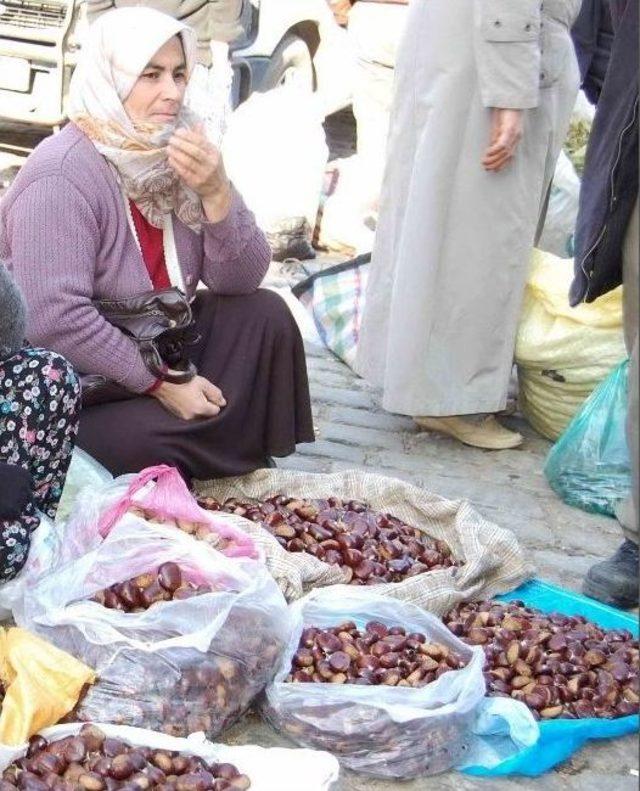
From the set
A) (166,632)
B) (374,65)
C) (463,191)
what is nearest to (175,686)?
(166,632)

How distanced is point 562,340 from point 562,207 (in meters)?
1.73

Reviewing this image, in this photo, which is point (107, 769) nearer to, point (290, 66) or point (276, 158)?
point (276, 158)

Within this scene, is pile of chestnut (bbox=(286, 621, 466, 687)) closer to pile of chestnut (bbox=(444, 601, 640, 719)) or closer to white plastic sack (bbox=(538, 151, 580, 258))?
pile of chestnut (bbox=(444, 601, 640, 719))

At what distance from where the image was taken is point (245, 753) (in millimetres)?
2639

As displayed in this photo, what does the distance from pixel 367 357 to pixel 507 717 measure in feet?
7.18

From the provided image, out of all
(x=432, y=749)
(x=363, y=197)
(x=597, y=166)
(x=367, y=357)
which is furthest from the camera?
(x=363, y=197)

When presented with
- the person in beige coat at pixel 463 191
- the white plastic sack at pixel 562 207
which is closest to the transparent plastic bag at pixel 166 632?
the person in beige coat at pixel 463 191

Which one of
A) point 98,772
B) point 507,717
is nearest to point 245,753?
point 98,772

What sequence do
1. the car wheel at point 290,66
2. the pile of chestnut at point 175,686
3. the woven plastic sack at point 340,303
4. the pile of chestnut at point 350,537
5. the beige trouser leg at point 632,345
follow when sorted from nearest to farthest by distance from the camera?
1. the beige trouser leg at point 632,345
2. the pile of chestnut at point 175,686
3. the pile of chestnut at point 350,537
4. the woven plastic sack at point 340,303
5. the car wheel at point 290,66

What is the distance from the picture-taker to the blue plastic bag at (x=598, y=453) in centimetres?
433

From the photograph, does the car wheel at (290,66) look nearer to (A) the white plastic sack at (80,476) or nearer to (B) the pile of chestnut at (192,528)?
(A) the white plastic sack at (80,476)

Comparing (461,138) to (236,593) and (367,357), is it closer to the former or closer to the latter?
(367,357)

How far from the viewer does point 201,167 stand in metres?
3.78

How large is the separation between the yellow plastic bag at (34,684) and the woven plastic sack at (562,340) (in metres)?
2.58
